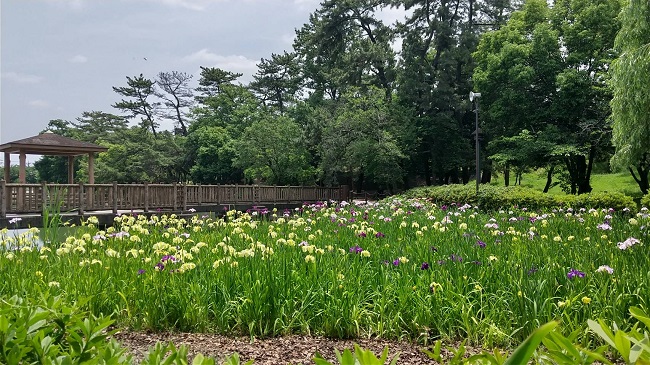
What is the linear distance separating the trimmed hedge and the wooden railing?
7.91m

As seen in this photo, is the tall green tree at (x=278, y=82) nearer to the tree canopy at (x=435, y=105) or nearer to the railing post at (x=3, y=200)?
the tree canopy at (x=435, y=105)

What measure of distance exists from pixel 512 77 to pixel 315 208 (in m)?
14.3

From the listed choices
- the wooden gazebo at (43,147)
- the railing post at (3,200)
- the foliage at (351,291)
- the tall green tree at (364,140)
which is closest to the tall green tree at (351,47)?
the tall green tree at (364,140)

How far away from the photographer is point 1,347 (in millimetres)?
1247

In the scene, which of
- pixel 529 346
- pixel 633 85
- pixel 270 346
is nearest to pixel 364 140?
pixel 633 85

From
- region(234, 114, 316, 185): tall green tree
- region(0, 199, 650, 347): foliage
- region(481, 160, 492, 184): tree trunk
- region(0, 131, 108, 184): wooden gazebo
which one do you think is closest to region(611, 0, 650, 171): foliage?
region(0, 199, 650, 347): foliage

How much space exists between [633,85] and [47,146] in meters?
18.9

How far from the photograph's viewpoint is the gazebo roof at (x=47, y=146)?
1598 cm

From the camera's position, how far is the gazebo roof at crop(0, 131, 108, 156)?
629 inches

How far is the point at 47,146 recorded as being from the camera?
1588cm

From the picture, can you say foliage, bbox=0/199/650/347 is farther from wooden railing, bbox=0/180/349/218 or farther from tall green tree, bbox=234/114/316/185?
tall green tree, bbox=234/114/316/185

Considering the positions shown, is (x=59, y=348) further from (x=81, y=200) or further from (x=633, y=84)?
(x=633, y=84)

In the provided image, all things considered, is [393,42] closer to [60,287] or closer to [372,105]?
[372,105]

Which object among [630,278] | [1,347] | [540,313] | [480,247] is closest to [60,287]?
[1,347]
